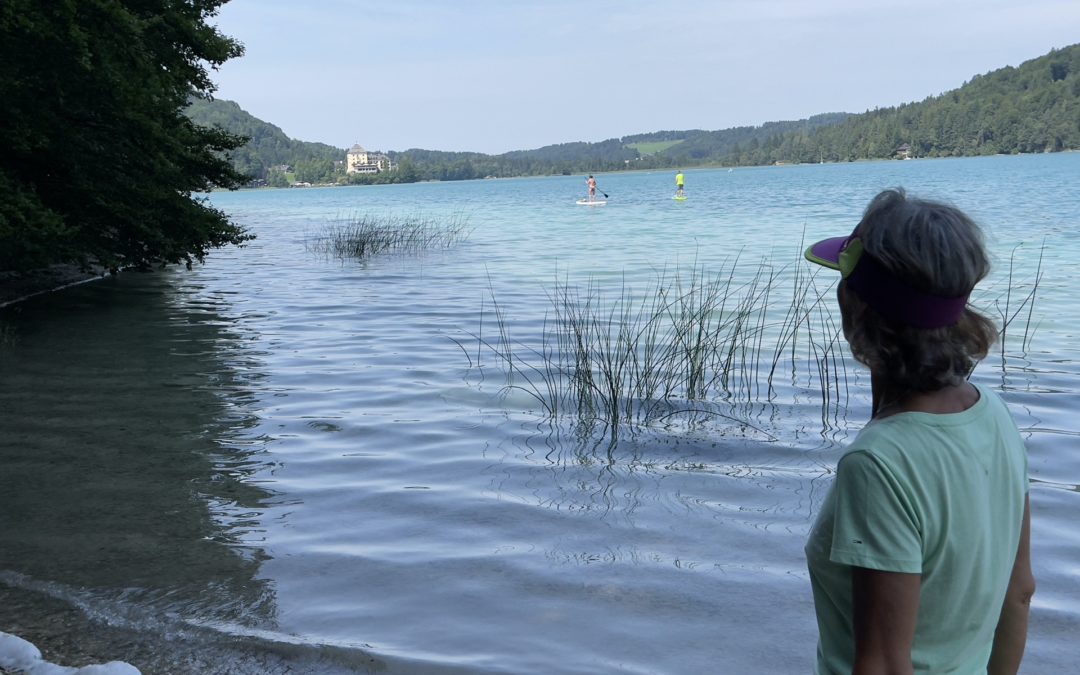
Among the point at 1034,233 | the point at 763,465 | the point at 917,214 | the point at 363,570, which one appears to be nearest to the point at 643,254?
the point at 1034,233

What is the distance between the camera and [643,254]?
2470 cm

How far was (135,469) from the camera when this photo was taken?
7.04 m

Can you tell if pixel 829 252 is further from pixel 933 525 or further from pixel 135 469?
pixel 135 469

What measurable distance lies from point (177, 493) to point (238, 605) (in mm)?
1938

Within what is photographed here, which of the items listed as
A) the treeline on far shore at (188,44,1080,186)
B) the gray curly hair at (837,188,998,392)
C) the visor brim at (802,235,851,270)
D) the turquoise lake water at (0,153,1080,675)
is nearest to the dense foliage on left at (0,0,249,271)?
the turquoise lake water at (0,153,1080,675)

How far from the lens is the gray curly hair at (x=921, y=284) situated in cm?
160

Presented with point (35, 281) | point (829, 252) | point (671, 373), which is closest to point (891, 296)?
point (829, 252)

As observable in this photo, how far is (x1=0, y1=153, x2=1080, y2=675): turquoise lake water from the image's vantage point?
449 centimetres

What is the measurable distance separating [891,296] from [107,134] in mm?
13444

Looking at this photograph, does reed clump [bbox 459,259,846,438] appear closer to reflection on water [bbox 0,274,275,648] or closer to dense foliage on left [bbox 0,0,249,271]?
reflection on water [bbox 0,274,275,648]

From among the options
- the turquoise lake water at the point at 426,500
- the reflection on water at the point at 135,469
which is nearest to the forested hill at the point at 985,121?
the turquoise lake water at the point at 426,500

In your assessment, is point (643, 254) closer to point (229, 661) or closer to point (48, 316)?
point (48, 316)

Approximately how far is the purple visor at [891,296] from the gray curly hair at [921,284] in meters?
0.01

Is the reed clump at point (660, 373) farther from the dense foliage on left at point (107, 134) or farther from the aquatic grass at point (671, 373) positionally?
the dense foliage on left at point (107, 134)
